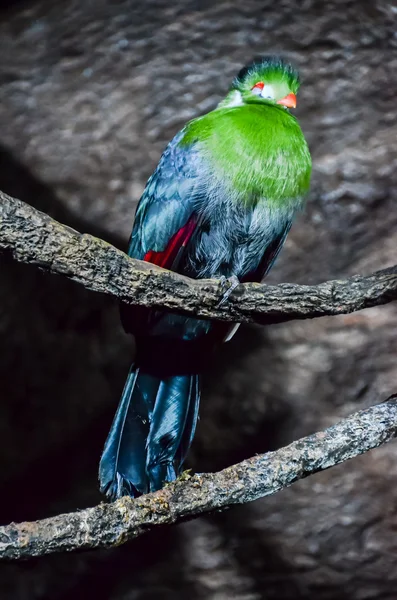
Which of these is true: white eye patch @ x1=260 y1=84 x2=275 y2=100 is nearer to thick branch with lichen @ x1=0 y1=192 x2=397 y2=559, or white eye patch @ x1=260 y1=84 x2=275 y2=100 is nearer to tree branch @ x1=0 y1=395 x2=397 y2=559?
thick branch with lichen @ x1=0 y1=192 x2=397 y2=559

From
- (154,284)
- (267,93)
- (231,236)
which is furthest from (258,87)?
(154,284)

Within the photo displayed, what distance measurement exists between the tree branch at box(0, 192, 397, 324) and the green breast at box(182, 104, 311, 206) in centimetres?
38

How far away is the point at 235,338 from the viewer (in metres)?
2.43

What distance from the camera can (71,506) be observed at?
2412 millimetres

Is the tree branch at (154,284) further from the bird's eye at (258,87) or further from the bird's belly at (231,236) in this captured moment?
the bird's eye at (258,87)

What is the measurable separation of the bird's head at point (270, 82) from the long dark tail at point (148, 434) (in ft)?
2.83

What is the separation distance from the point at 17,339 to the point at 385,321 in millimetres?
1319

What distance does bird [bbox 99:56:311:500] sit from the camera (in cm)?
178

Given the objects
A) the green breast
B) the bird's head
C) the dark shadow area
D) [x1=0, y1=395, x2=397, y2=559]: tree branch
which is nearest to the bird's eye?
the bird's head

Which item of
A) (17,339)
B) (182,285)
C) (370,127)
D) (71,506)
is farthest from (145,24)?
(71,506)

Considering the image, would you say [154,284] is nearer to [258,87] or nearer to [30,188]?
[258,87]

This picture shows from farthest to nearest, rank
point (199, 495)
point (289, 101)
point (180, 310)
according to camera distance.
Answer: point (289, 101)
point (180, 310)
point (199, 495)

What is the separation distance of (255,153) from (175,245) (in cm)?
33

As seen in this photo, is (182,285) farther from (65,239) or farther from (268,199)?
(268,199)
